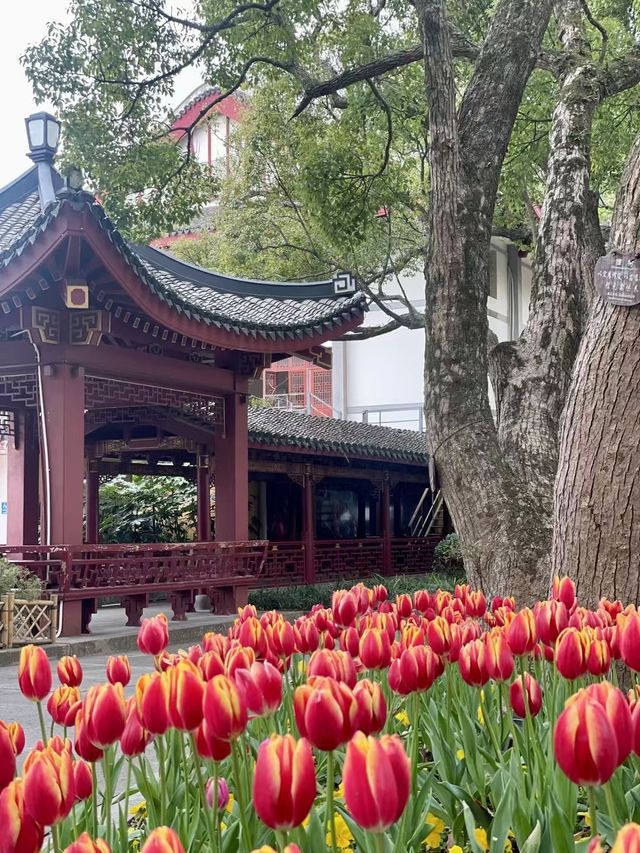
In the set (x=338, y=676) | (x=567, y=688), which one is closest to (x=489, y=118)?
(x=567, y=688)

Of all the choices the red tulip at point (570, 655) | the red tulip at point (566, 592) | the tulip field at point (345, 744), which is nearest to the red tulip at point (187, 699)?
the tulip field at point (345, 744)

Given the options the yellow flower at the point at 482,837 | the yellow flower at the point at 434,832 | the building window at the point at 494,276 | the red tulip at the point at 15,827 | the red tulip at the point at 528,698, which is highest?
the building window at the point at 494,276

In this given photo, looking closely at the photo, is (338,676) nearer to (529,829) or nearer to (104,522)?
(529,829)

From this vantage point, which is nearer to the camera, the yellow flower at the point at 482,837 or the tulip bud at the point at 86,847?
the tulip bud at the point at 86,847

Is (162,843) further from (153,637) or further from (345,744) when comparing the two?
(153,637)

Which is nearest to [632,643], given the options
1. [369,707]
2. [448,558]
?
[369,707]

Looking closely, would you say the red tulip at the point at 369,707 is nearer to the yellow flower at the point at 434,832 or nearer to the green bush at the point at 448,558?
the yellow flower at the point at 434,832

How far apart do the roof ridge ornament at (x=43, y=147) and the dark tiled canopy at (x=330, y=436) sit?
4.17 metres

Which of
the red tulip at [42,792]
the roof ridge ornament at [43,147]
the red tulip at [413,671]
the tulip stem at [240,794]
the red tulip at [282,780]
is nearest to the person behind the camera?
the red tulip at [282,780]

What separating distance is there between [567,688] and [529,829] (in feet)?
1.58

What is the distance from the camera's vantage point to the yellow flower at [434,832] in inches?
87.3

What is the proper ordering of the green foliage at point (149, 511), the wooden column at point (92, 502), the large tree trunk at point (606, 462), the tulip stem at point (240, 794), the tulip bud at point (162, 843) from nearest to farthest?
1. the tulip bud at point (162, 843)
2. the tulip stem at point (240, 794)
3. the large tree trunk at point (606, 462)
4. the wooden column at point (92, 502)
5. the green foliage at point (149, 511)

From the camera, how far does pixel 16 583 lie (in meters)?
9.69

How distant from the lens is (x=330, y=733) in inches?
57.6
